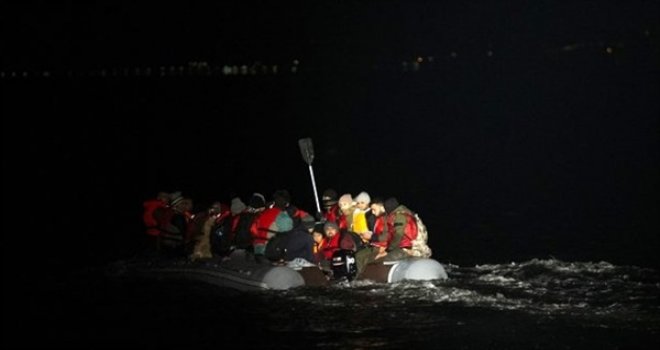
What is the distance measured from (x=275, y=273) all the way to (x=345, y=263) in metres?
1.28

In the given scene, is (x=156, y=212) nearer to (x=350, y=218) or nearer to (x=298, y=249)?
A: (x=298, y=249)

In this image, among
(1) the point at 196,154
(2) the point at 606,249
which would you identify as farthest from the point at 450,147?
(2) the point at 606,249

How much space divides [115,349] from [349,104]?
136 metres

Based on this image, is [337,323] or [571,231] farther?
[571,231]

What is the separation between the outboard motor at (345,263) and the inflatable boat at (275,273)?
0.26 m

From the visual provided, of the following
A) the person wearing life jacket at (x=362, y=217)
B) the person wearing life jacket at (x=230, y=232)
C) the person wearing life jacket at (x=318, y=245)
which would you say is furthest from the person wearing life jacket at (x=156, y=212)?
the person wearing life jacket at (x=362, y=217)

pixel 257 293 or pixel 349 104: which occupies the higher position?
pixel 349 104

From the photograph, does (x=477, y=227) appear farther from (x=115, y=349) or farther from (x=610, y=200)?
(x=115, y=349)

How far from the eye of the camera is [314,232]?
827 inches

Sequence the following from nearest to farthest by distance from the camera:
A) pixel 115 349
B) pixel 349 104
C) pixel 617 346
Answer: pixel 617 346 → pixel 115 349 → pixel 349 104

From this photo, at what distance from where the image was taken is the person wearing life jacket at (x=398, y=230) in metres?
20.3

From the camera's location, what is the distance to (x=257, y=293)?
20.7 m

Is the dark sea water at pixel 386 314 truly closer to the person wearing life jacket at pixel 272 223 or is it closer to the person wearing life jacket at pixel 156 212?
the person wearing life jacket at pixel 272 223

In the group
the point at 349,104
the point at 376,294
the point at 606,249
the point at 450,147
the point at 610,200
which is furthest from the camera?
the point at 349,104
